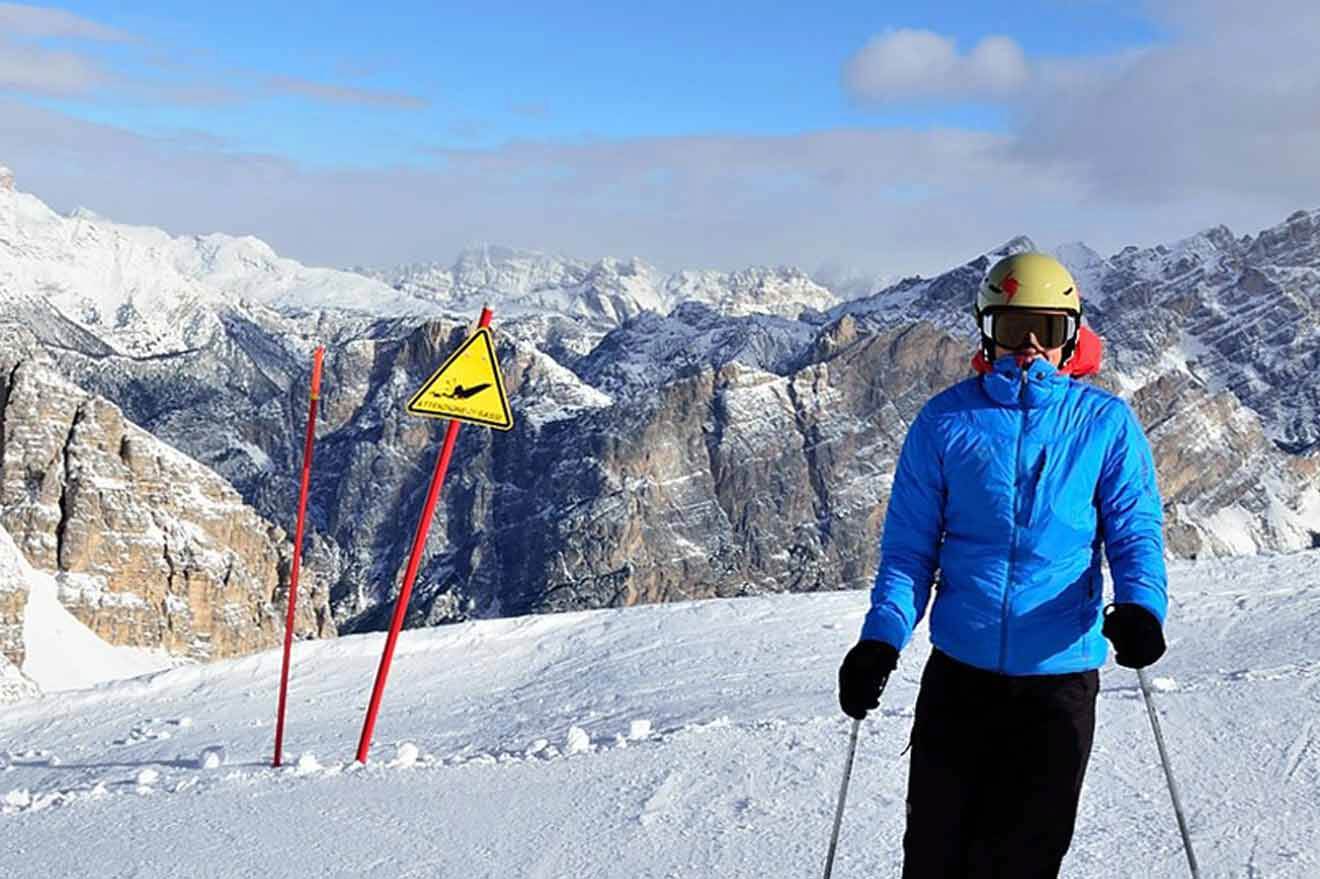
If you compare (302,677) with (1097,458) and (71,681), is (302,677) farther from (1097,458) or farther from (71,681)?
(71,681)

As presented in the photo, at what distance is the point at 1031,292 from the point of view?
4.66 m

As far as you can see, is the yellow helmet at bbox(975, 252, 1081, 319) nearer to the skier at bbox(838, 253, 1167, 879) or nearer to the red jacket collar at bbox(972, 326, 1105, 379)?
the skier at bbox(838, 253, 1167, 879)

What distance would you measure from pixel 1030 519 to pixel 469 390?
6.48 meters

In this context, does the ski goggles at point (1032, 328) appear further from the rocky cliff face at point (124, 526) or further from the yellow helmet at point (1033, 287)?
the rocky cliff face at point (124, 526)

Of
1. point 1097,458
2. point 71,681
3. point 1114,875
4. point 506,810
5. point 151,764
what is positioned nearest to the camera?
point 1097,458

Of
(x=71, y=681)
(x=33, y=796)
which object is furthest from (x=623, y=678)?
(x=71, y=681)

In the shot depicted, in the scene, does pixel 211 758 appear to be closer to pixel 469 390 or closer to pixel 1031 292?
pixel 469 390

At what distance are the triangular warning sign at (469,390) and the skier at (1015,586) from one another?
5.91m

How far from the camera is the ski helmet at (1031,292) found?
15.3 ft

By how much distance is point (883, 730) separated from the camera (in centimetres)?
915

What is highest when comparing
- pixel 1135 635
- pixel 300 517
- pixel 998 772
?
pixel 1135 635

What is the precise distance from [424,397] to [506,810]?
134 inches

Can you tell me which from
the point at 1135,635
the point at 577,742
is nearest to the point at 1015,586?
the point at 1135,635

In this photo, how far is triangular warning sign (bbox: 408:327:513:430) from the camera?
33.3 feet
